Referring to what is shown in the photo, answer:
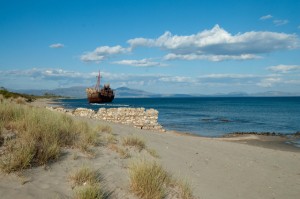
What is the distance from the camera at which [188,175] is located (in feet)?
26.4

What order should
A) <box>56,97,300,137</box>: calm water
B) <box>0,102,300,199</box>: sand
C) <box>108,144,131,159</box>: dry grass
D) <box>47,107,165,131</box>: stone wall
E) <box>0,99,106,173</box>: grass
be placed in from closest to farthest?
1. <box>0,102,300,199</box>: sand
2. <box>0,99,106,173</box>: grass
3. <box>108,144,131,159</box>: dry grass
4. <box>47,107,165,131</box>: stone wall
5. <box>56,97,300,137</box>: calm water

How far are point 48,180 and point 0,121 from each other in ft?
9.04

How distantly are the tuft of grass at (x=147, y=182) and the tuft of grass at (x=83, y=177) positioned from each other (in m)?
0.73

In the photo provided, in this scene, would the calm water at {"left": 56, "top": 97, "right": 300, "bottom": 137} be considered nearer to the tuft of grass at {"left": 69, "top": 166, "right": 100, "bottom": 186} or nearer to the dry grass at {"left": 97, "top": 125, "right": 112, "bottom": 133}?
the dry grass at {"left": 97, "top": 125, "right": 112, "bottom": 133}

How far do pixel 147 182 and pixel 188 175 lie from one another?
2377 millimetres

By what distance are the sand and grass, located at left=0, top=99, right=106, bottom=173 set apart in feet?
0.67

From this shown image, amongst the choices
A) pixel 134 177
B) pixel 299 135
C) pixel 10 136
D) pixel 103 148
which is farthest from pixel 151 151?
pixel 299 135

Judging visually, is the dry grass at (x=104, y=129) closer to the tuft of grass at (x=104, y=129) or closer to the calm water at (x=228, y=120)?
the tuft of grass at (x=104, y=129)

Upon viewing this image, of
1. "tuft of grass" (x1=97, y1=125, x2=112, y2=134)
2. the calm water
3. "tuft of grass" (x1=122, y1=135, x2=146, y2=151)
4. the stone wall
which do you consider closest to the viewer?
"tuft of grass" (x1=122, y1=135, x2=146, y2=151)

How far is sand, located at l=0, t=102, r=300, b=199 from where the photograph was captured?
17.5ft

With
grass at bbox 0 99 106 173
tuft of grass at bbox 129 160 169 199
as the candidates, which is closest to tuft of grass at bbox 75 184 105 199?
tuft of grass at bbox 129 160 169 199

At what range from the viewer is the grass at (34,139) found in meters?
5.64

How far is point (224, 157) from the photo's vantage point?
11594mm

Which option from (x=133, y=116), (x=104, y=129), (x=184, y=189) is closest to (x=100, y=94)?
(x=133, y=116)
